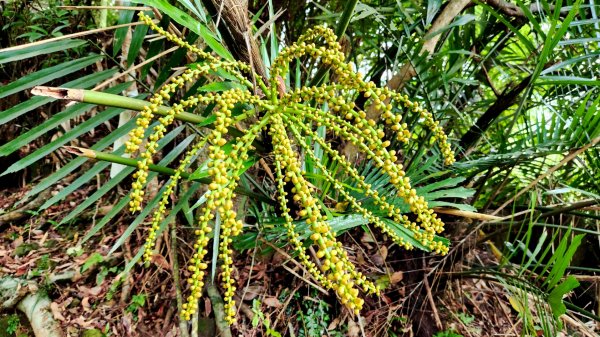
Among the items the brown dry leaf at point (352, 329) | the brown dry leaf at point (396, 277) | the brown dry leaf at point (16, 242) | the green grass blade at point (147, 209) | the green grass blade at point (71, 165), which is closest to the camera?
the green grass blade at point (71, 165)

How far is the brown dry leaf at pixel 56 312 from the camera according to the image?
1653 millimetres

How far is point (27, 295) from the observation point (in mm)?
1707

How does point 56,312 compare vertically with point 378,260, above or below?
below

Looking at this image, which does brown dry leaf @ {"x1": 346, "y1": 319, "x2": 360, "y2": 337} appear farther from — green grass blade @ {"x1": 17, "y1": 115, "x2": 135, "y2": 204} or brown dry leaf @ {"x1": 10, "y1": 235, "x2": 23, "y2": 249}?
brown dry leaf @ {"x1": 10, "y1": 235, "x2": 23, "y2": 249}

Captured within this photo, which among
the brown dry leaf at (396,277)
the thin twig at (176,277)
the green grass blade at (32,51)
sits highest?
the green grass blade at (32,51)

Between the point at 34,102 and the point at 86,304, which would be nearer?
the point at 34,102

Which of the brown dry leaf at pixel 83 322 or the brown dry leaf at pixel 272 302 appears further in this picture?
the brown dry leaf at pixel 83 322

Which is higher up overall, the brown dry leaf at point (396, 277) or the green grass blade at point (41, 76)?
the green grass blade at point (41, 76)

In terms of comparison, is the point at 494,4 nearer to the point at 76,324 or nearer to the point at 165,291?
the point at 165,291

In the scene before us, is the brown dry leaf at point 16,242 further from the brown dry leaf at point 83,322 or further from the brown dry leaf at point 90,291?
the brown dry leaf at point 83,322

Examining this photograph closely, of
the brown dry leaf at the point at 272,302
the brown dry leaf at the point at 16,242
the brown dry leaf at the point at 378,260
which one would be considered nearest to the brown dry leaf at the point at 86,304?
the brown dry leaf at the point at 16,242

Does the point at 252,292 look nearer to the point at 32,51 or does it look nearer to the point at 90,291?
the point at 90,291

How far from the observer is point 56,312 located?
5.48 feet

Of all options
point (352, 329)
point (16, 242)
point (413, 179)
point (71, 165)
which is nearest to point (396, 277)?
point (352, 329)
